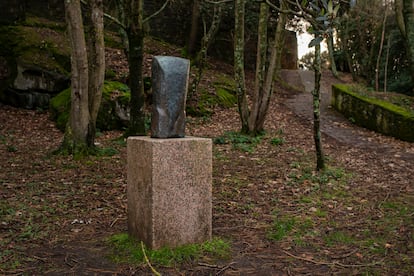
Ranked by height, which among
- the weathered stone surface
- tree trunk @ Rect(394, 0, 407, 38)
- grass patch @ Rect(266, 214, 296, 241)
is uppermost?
tree trunk @ Rect(394, 0, 407, 38)

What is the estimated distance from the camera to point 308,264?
440 cm

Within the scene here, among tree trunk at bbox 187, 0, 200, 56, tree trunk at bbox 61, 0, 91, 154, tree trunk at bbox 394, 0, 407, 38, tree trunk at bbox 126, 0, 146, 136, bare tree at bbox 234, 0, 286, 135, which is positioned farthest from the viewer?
tree trunk at bbox 187, 0, 200, 56

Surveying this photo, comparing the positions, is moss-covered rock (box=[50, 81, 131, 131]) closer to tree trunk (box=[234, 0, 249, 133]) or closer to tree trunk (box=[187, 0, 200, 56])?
tree trunk (box=[234, 0, 249, 133])

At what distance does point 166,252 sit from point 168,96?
1.59m

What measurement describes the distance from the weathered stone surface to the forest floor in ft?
4.48

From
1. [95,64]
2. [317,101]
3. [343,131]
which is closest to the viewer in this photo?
[317,101]

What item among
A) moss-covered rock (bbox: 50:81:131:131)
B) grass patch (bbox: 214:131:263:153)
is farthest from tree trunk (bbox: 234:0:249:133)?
moss-covered rock (bbox: 50:81:131:131)

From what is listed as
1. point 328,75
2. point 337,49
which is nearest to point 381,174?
point 328,75

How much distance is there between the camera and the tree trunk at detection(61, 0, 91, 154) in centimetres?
806

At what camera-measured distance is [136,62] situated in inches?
354

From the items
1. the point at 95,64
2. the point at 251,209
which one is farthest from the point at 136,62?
the point at 251,209

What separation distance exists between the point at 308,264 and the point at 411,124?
7.97 metres

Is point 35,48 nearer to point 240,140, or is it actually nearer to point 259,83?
point 259,83

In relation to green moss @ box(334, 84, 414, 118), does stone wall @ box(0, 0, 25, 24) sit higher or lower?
higher
